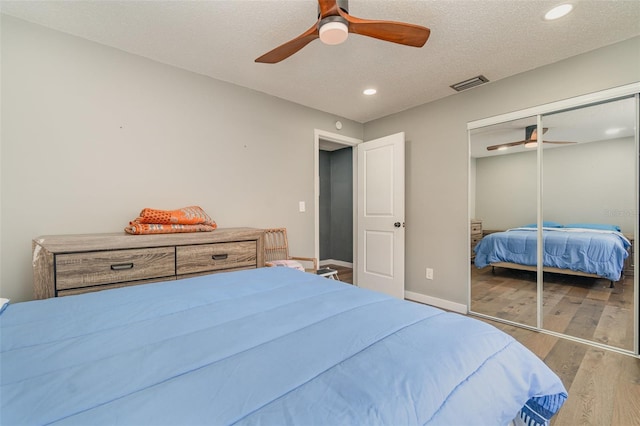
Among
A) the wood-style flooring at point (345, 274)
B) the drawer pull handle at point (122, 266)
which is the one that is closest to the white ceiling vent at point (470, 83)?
the wood-style flooring at point (345, 274)

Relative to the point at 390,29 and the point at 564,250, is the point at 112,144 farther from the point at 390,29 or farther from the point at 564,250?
the point at 564,250

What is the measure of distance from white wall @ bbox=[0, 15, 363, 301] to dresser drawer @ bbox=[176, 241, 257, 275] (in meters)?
0.53

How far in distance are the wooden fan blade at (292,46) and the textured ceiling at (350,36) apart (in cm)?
26

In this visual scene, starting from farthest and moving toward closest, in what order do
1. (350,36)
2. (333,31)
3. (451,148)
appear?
1. (451,148)
2. (350,36)
3. (333,31)

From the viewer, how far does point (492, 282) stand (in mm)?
3027

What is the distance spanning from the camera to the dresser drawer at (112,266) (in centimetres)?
167

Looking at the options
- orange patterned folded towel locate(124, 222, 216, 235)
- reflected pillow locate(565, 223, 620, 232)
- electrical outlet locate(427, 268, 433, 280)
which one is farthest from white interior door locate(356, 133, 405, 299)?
orange patterned folded towel locate(124, 222, 216, 235)

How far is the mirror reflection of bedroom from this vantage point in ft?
7.42

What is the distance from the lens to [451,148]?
10.5ft

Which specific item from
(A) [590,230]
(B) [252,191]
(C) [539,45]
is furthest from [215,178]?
(A) [590,230]

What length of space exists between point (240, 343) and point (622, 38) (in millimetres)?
3328

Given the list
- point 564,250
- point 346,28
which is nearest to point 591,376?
point 564,250

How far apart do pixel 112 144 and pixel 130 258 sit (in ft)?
3.24

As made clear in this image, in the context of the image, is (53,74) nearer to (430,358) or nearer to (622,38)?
(430,358)
